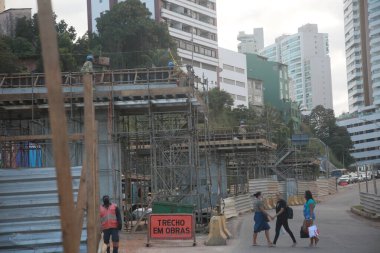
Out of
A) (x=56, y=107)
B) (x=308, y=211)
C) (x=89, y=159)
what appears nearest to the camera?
(x=56, y=107)

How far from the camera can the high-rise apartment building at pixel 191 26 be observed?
86.1 meters

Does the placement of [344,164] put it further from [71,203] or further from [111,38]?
[71,203]

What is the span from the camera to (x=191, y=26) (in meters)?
92.9

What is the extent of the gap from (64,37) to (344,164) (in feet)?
246

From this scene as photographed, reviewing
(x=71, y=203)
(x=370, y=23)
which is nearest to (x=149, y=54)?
(x=370, y=23)

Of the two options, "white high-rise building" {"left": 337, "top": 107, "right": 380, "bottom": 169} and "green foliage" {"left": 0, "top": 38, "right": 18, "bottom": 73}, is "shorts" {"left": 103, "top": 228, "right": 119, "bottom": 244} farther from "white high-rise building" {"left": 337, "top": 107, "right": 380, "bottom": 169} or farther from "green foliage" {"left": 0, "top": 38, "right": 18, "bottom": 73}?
"white high-rise building" {"left": 337, "top": 107, "right": 380, "bottom": 169}

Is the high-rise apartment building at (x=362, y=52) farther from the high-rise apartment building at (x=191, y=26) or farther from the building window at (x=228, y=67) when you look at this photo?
the high-rise apartment building at (x=191, y=26)

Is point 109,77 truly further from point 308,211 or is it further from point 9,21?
point 9,21

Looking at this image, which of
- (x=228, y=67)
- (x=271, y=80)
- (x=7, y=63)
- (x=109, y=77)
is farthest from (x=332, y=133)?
(x=109, y=77)

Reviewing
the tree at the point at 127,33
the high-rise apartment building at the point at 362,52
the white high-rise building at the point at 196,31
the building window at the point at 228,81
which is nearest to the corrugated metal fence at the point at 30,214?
the tree at the point at 127,33

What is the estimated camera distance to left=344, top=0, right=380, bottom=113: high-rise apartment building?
8344 cm

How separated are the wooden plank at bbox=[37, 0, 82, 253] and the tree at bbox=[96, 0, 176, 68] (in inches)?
2393

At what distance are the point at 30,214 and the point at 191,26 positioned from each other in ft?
278

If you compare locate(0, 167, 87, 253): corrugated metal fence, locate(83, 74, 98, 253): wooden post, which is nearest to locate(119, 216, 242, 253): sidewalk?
locate(0, 167, 87, 253): corrugated metal fence
